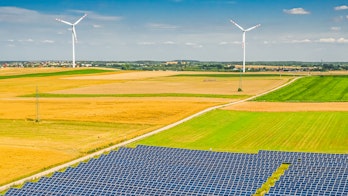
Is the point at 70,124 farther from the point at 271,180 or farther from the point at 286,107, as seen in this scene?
the point at 286,107

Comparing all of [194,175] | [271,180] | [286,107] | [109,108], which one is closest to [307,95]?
[286,107]

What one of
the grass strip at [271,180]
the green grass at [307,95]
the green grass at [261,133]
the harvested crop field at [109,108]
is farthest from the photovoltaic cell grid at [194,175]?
the green grass at [307,95]

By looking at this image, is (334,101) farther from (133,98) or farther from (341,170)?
(341,170)

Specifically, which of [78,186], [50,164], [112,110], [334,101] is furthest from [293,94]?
[78,186]

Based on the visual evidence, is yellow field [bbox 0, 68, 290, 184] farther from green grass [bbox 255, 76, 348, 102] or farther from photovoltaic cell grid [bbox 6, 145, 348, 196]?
green grass [bbox 255, 76, 348, 102]

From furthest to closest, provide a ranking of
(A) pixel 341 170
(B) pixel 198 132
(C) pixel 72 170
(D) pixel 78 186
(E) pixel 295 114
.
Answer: (E) pixel 295 114 < (B) pixel 198 132 < (C) pixel 72 170 < (A) pixel 341 170 < (D) pixel 78 186
